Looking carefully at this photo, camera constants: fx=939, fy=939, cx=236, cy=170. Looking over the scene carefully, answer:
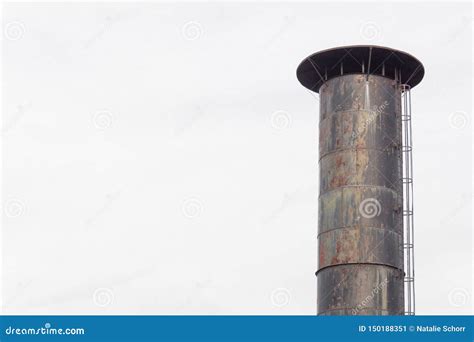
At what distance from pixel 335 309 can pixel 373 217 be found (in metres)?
3.25

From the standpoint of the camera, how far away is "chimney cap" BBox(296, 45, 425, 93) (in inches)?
1268

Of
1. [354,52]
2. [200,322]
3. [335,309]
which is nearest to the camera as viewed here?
[200,322]

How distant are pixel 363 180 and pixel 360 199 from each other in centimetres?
65

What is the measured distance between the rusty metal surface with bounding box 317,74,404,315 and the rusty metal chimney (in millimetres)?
33

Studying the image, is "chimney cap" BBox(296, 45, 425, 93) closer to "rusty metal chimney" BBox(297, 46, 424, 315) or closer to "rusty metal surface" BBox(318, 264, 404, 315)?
"rusty metal chimney" BBox(297, 46, 424, 315)

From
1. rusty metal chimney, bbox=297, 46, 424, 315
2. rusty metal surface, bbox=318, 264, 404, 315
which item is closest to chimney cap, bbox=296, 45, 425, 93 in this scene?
rusty metal chimney, bbox=297, 46, 424, 315

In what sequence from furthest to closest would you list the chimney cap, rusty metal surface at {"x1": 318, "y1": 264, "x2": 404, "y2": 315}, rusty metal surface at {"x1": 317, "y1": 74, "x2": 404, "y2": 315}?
the chimney cap < rusty metal surface at {"x1": 317, "y1": 74, "x2": 404, "y2": 315} < rusty metal surface at {"x1": 318, "y1": 264, "x2": 404, "y2": 315}

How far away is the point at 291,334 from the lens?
920 inches

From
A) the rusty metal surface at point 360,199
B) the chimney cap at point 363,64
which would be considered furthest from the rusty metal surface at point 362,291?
the chimney cap at point 363,64

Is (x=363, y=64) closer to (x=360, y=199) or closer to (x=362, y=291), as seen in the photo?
(x=360, y=199)

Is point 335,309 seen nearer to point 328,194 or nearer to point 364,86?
point 328,194

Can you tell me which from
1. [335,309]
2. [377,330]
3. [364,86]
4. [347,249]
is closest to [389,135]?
[364,86]

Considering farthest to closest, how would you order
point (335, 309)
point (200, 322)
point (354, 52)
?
point (354, 52) < point (335, 309) < point (200, 322)

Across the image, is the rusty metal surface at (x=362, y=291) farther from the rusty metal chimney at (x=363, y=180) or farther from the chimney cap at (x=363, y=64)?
the chimney cap at (x=363, y=64)
